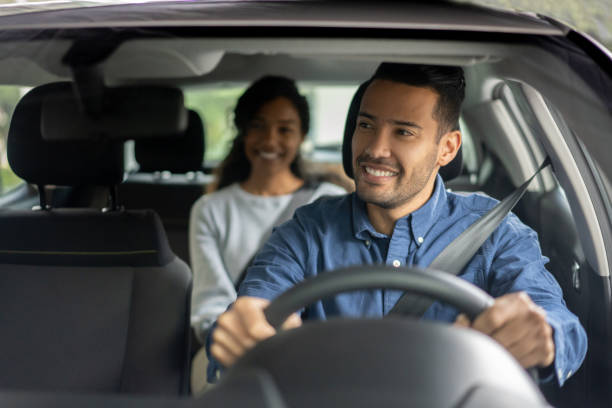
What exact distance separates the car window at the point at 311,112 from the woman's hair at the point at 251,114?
0.16 ft

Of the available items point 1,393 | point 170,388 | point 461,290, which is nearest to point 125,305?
point 170,388

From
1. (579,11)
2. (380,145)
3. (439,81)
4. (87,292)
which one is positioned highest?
(579,11)

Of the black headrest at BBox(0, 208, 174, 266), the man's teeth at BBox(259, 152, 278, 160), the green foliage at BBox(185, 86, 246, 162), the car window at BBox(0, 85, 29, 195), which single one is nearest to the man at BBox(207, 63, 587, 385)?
the black headrest at BBox(0, 208, 174, 266)

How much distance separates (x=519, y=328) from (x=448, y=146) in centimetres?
54

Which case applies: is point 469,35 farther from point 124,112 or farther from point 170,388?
point 170,388

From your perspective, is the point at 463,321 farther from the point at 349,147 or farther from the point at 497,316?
the point at 349,147

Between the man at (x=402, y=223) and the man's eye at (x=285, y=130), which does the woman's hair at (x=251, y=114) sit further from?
the man at (x=402, y=223)

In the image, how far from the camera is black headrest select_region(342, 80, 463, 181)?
1414 millimetres

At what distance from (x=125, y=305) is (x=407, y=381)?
1.10m

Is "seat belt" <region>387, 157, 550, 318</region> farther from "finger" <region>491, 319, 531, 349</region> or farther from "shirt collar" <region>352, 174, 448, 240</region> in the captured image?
"finger" <region>491, 319, 531, 349</region>

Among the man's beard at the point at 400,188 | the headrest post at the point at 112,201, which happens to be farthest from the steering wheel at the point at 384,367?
the headrest post at the point at 112,201

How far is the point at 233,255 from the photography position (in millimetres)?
2119

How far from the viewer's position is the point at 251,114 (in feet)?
7.37

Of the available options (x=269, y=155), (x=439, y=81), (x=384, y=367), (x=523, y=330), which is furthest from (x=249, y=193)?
(x=384, y=367)
